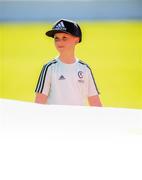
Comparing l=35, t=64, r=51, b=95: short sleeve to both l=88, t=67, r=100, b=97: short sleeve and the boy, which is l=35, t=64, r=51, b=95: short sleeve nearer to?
the boy

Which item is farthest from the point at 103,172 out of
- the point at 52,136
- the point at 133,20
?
the point at 133,20

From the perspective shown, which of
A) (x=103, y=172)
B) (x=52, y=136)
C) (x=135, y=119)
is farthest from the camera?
(x=135, y=119)

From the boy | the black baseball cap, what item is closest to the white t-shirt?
the boy

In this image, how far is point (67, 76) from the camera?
8.11ft

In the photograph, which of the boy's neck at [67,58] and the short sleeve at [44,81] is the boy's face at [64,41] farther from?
the short sleeve at [44,81]

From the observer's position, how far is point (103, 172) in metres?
1.85

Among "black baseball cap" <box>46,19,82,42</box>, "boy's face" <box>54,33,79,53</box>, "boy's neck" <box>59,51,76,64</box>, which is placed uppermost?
"black baseball cap" <box>46,19,82,42</box>

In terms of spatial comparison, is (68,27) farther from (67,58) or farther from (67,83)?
(67,83)

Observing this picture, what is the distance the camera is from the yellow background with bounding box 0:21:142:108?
247cm

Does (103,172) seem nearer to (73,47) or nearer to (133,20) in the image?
(73,47)

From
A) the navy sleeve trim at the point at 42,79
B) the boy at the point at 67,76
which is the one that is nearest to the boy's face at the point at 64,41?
the boy at the point at 67,76

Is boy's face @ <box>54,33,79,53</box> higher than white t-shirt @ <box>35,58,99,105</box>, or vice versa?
boy's face @ <box>54,33,79,53</box>

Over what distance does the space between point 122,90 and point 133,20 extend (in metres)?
0.49

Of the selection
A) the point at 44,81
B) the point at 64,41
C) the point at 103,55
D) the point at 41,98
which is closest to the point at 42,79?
the point at 44,81
